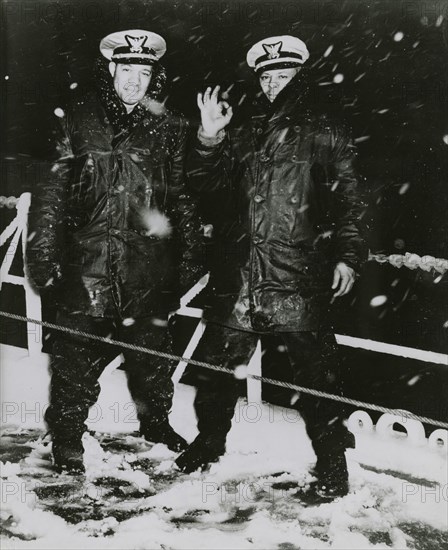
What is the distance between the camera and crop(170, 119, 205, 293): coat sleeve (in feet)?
11.9

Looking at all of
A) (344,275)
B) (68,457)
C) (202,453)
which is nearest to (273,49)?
(344,275)

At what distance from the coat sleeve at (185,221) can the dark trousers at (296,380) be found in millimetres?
447

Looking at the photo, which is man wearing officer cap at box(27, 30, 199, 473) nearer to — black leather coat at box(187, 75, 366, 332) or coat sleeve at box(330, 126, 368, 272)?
black leather coat at box(187, 75, 366, 332)

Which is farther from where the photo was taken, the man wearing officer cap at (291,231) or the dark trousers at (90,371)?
the dark trousers at (90,371)

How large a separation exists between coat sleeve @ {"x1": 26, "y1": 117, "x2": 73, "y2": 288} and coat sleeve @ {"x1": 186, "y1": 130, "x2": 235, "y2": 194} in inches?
27.5

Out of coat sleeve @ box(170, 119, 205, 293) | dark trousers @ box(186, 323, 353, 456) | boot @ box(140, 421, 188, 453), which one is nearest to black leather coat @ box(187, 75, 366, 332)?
dark trousers @ box(186, 323, 353, 456)

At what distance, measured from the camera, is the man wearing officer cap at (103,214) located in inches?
138

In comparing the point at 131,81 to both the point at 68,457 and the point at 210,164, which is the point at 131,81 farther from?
the point at 68,457

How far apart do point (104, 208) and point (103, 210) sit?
1cm

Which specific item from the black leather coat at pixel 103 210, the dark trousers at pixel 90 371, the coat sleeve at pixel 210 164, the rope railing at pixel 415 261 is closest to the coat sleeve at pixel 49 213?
the black leather coat at pixel 103 210

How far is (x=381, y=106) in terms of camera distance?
4.16m

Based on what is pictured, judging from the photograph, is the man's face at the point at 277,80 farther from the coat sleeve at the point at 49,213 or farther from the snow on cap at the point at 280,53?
the coat sleeve at the point at 49,213

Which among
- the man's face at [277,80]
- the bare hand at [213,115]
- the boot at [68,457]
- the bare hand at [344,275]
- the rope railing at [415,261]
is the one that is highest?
the man's face at [277,80]

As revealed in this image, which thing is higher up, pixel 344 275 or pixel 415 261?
pixel 415 261
